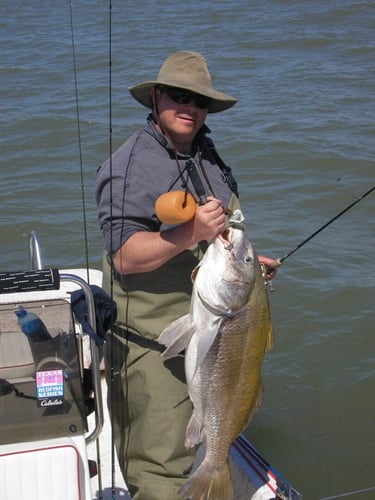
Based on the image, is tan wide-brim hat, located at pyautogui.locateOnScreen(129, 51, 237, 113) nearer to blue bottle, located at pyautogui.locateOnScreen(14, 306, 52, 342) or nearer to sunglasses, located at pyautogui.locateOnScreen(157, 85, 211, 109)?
sunglasses, located at pyautogui.locateOnScreen(157, 85, 211, 109)

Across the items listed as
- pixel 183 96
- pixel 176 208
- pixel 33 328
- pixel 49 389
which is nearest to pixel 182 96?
pixel 183 96

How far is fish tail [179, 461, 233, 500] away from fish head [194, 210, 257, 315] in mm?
703

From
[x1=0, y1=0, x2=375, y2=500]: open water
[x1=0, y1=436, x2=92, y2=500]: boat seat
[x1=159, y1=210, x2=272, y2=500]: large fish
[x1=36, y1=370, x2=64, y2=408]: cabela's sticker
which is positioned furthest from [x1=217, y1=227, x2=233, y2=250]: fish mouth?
[x1=0, y1=0, x2=375, y2=500]: open water

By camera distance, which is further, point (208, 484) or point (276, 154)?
point (276, 154)

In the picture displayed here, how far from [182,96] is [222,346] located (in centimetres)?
107

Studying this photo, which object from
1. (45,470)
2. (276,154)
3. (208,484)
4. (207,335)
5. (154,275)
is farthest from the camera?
(276,154)

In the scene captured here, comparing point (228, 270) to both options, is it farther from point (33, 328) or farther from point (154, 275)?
point (33, 328)

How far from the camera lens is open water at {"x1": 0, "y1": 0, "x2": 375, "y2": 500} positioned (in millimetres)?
5930

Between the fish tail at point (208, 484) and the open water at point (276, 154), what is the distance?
205cm

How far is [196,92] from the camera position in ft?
10.2

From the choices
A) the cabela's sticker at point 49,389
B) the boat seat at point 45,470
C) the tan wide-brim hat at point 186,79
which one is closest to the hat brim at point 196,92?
the tan wide-brim hat at point 186,79

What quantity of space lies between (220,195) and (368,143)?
320 inches

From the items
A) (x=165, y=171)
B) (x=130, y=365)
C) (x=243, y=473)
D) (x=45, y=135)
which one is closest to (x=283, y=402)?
(x=243, y=473)

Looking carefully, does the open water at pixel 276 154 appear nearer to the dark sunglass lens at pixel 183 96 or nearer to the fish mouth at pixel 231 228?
the dark sunglass lens at pixel 183 96
